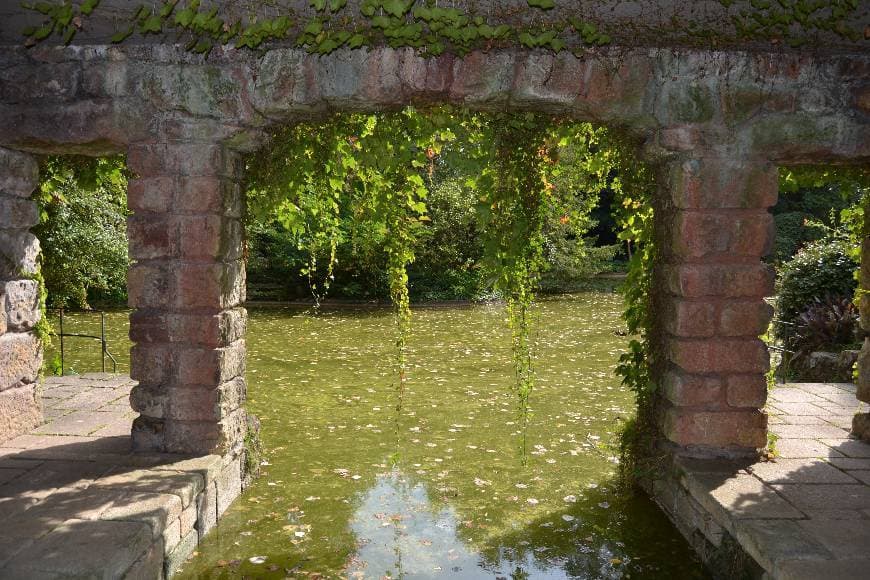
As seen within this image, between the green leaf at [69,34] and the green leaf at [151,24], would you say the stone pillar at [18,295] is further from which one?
the green leaf at [151,24]

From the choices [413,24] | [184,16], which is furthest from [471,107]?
[184,16]

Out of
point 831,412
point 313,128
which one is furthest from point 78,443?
point 831,412

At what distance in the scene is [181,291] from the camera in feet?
15.0

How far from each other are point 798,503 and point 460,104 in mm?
2989

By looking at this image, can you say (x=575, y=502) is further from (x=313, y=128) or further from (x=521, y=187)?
(x=313, y=128)

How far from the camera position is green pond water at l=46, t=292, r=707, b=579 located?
4.16 meters

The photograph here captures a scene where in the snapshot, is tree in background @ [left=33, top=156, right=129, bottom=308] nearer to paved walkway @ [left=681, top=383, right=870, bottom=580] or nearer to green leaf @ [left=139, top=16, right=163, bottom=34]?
green leaf @ [left=139, top=16, right=163, bottom=34]

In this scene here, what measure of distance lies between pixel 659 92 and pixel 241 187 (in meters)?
2.76

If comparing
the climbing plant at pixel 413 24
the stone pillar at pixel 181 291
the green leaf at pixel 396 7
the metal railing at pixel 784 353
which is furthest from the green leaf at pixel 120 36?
the metal railing at pixel 784 353

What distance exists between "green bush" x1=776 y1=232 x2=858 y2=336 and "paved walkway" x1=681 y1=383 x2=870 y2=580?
4772mm

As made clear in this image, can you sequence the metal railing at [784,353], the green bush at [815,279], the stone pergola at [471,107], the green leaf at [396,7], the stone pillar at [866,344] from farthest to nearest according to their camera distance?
the green bush at [815,279]
the metal railing at [784,353]
the stone pillar at [866,344]
the stone pergola at [471,107]
the green leaf at [396,7]

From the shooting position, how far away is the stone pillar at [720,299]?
Answer: 4422 mm

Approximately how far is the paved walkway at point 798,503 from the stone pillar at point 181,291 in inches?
120

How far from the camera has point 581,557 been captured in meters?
4.22
